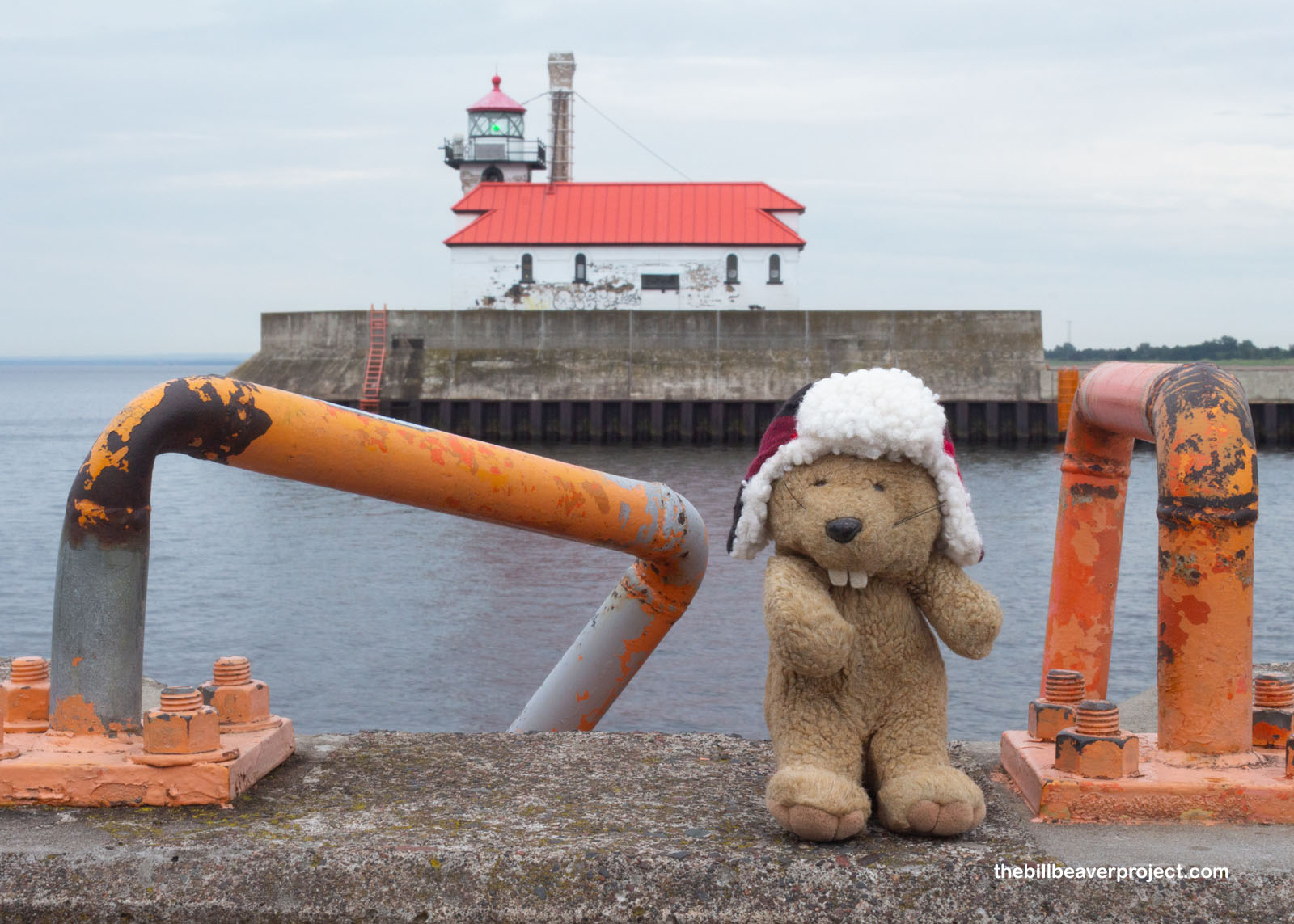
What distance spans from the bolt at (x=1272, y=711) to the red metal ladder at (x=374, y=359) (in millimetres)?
29448

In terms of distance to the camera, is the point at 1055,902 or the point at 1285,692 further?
the point at 1285,692

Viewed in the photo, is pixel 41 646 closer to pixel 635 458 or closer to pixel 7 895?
pixel 7 895

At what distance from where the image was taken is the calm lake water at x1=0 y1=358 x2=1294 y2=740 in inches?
366

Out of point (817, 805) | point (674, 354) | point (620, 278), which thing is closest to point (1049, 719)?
point (817, 805)

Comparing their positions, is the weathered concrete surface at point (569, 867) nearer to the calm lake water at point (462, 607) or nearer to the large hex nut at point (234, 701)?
the large hex nut at point (234, 701)

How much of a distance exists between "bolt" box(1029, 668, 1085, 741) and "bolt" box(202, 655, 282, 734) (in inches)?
70.4

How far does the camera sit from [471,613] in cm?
1260

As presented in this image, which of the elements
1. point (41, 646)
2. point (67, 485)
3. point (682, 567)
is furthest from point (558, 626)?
point (67, 485)

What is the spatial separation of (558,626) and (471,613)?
1.29m

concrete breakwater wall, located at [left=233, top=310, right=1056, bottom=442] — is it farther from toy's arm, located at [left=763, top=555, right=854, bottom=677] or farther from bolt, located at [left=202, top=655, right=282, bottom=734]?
toy's arm, located at [left=763, top=555, right=854, bottom=677]

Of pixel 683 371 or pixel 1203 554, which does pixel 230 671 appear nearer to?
pixel 1203 554

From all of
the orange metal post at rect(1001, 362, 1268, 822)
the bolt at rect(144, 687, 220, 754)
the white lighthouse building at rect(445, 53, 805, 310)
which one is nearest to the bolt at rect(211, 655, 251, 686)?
the bolt at rect(144, 687, 220, 754)

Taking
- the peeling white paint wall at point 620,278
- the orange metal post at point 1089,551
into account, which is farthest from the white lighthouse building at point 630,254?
the orange metal post at point 1089,551

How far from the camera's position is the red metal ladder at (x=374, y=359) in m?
31.6
